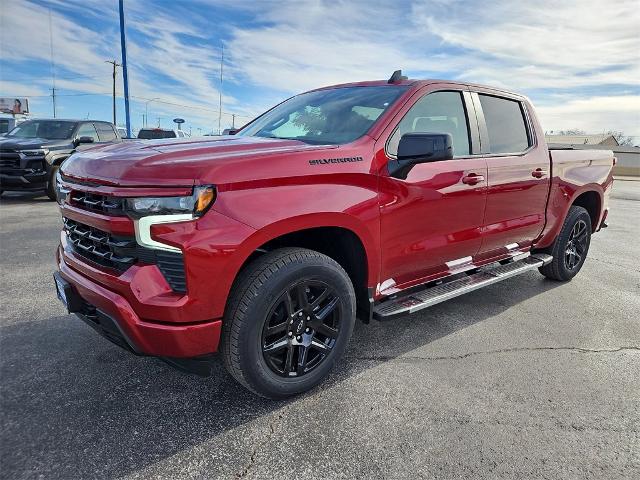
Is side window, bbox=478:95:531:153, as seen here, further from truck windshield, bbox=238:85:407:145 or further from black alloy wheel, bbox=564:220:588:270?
black alloy wheel, bbox=564:220:588:270

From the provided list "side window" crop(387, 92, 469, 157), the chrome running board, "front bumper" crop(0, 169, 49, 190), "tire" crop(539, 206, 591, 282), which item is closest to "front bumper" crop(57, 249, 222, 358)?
the chrome running board

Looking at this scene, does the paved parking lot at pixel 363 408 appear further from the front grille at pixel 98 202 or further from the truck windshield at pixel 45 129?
the truck windshield at pixel 45 129

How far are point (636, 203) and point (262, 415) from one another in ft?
52.6

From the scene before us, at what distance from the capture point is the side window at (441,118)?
121 inches

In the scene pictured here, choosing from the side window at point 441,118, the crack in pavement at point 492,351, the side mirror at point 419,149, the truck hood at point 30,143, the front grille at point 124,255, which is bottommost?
the crack in pavement at point 492,351

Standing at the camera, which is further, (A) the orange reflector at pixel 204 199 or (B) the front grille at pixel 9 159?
(B) the front grille at pixel 9 159

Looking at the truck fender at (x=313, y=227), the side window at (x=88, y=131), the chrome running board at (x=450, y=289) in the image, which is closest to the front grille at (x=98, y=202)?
the truck fender at (x=313, y=227)

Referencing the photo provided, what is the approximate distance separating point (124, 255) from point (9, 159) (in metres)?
8.73

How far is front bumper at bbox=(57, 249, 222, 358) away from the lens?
2.08 metres

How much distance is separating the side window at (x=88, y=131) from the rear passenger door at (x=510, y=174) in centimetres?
960

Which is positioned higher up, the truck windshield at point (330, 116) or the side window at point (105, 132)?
the truck windshield at point (330, 116)

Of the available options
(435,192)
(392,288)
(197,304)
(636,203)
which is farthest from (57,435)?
(636,203)

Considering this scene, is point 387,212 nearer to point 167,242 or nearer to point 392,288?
point 392,288

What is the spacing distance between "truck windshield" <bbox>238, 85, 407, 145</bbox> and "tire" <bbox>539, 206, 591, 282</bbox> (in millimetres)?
2700
